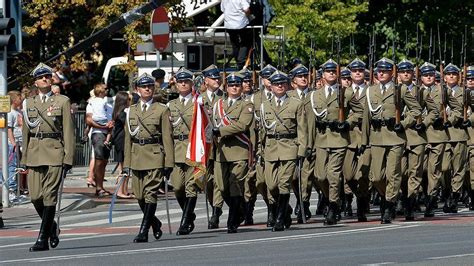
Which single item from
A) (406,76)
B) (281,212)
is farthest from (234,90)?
(406,76)

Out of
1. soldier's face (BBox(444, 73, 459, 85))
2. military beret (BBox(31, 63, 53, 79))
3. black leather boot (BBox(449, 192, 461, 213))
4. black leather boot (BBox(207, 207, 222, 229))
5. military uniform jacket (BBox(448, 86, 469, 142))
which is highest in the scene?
military beret (BBox(31, 63, 53, 79))

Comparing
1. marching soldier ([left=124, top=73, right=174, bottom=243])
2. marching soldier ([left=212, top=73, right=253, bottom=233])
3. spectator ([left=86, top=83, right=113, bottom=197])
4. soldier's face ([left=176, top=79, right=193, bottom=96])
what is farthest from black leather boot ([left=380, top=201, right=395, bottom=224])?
spectator ([left=86, top=83, right=113, bottom=197])

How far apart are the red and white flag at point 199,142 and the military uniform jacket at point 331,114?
1607 mm

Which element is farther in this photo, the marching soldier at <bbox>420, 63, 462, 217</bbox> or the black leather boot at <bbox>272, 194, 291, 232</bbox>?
the marching soldier at <bbox>420, 63, 462, 217</bbox>

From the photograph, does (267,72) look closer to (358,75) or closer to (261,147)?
(358,75)

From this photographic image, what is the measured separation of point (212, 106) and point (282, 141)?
1.15 m

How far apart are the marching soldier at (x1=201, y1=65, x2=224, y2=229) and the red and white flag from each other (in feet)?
1.44

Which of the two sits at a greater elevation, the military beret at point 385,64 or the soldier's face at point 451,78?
the military beret at point 385,64

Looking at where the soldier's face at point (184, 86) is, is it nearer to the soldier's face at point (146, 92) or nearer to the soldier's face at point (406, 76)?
the soldier's face at point (146, 92)

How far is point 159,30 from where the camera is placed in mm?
29250

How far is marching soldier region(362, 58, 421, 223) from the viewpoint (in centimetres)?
2342

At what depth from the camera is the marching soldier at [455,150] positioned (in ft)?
84.7

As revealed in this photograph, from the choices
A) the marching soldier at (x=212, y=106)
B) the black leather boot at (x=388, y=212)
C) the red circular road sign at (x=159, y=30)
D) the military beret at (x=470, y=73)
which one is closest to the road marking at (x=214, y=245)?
the black leather boot at (x=388, y=212)

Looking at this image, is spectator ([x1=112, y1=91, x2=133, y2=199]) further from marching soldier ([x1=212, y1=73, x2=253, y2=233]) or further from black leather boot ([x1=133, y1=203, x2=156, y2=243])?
black leather boot ([x1=133, y1=203, x2=156, y2=243])
